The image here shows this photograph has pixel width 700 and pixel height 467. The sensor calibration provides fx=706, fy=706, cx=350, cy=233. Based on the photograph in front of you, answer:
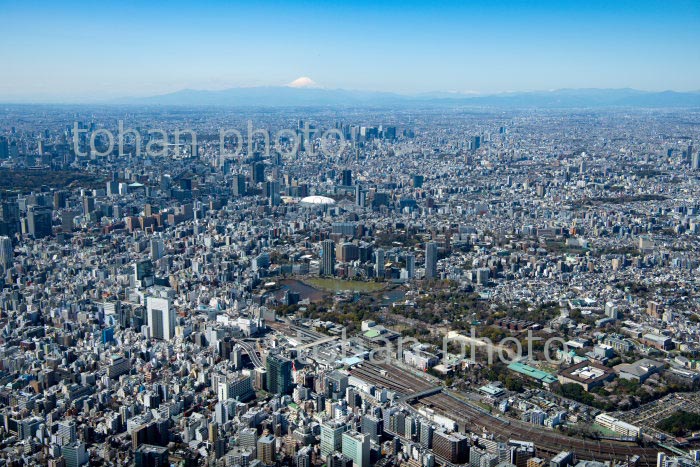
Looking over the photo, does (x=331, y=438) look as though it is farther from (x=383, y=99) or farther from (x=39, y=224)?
(x=383, y=99)

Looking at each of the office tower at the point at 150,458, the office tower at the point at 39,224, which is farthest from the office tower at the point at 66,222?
the office tower at the point at 150,458

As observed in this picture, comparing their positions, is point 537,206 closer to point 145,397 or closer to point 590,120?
point 145,397

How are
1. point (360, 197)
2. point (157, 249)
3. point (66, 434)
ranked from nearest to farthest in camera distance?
point (66, 434)
point (157, 249)
point (360, 197)

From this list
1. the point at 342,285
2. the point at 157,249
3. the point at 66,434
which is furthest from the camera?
the point at 157,249

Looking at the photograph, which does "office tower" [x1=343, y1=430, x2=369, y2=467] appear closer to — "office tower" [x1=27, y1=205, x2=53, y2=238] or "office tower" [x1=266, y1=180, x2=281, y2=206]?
"office tower" [x1=27, y1=205, x2=53, y2=238]

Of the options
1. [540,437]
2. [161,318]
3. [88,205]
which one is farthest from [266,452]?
[88,205]

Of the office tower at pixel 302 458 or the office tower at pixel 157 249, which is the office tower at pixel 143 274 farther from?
the office tower at pixel 302 458
